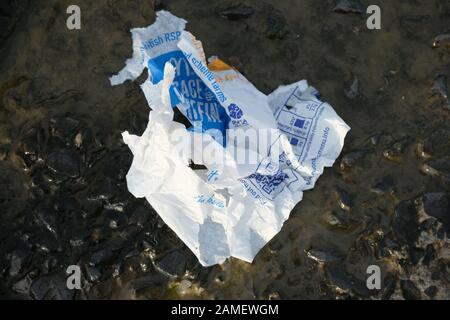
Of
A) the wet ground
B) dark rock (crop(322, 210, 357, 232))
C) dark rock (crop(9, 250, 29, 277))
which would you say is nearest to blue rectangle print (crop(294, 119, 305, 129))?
the wet ground

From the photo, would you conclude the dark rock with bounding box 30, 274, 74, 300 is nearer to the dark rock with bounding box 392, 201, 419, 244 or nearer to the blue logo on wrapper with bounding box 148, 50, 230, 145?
the blue logo on wrapper with bounding box 148, 50, 230, 145

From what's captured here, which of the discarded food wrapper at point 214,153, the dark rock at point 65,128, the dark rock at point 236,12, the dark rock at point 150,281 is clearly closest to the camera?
the discarded food wrapper at point 214,153

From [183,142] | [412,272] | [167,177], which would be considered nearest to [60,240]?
[167,177]

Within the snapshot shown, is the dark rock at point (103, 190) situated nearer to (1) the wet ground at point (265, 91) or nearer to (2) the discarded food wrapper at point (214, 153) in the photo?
(1) the wet ground at point (265, 91)

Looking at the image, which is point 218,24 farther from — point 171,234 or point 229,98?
point 171,234

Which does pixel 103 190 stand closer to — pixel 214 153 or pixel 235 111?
pixel 214 153

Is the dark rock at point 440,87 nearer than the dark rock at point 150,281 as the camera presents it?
No

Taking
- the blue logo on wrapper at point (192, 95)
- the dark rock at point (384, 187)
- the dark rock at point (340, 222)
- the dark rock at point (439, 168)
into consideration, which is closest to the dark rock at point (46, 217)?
the blue logo on wrapper at point (192, 95)

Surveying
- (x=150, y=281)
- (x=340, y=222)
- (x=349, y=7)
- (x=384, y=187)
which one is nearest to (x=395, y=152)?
(x=384, y=187)
